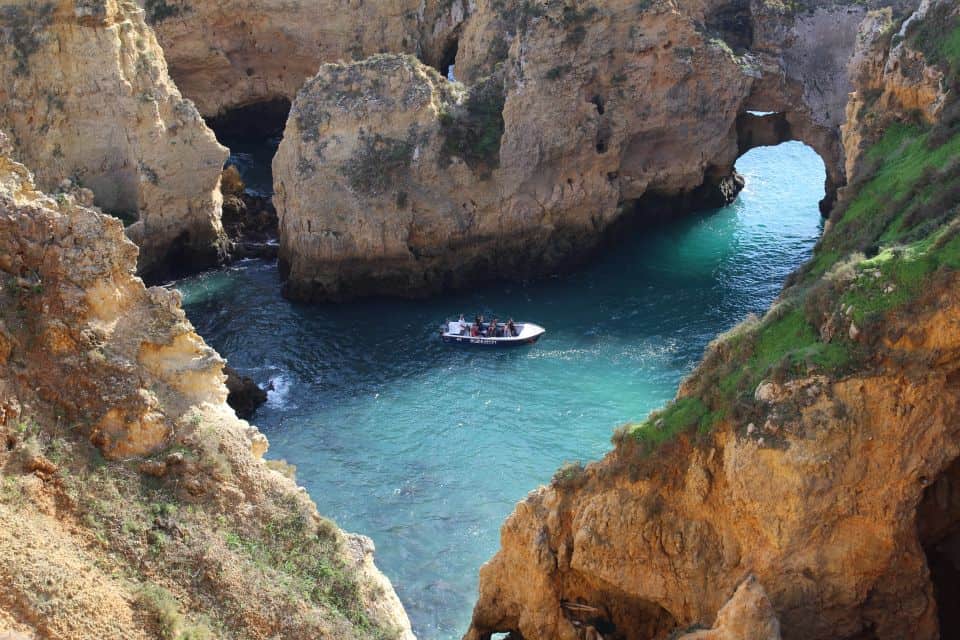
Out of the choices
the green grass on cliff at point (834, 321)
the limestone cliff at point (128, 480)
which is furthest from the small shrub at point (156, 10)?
the green grass on cliff at point (834, 321)

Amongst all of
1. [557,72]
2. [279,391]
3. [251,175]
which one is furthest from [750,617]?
[251,175]

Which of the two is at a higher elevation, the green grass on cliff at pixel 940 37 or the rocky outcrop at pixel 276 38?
the green grass on cliff at pixel 940 37

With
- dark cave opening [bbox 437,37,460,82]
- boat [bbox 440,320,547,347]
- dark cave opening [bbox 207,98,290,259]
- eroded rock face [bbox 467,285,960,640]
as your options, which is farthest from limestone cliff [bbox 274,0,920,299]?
eroded rock face [bbox 467,285,960,640]

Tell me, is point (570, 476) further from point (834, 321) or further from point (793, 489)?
point (834, 321)

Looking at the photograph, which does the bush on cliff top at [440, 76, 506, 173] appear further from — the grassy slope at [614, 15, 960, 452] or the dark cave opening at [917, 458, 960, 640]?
the dark cave opening at [917, 458, 960, 640]

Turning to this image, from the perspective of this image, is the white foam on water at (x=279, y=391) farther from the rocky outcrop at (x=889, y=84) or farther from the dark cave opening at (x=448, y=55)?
the dark cave opening at (x=448, y=55)
